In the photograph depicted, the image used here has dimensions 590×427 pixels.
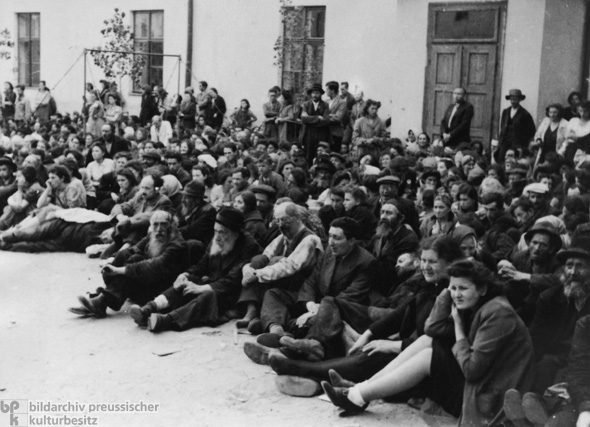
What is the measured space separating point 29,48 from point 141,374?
19460 millimetres

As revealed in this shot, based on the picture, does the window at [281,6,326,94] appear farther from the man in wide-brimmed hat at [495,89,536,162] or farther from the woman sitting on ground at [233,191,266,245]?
the woman sitting on ground at [233,191,266,245]

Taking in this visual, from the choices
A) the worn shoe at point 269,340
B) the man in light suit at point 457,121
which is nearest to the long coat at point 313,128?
the man in light suit at point 457,121

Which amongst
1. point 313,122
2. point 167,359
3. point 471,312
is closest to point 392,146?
point 313,122

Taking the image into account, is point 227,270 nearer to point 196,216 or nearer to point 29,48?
point 196,216

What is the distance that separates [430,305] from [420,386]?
21.4 inches

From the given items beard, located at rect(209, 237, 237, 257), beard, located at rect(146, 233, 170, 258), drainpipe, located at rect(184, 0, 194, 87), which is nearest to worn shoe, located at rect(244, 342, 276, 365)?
beard, located at rect(209, 237, 237, 257)

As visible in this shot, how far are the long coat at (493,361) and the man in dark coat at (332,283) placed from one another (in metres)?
1.75

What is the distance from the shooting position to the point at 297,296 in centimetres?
734

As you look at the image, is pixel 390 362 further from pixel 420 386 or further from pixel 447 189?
pixel 447 189

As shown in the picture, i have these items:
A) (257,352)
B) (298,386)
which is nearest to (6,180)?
(257,352)

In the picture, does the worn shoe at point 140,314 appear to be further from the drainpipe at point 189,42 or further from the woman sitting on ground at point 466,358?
the drainpipe at point 189,42

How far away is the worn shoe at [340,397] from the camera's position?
217 inches

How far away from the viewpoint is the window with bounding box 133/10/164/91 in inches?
803

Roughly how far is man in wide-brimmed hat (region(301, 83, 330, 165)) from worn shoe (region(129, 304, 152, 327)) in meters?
7.18
